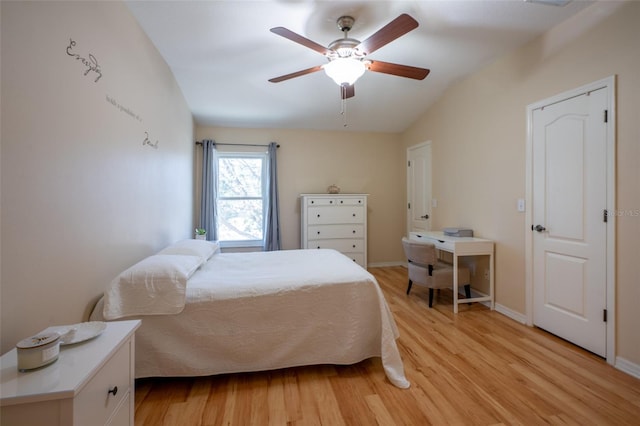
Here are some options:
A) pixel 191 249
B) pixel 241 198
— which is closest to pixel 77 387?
pixel 191 249

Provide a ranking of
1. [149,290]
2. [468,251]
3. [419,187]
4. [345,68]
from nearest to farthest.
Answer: [149,290]
[345,68]
[468,251]
[419,187]

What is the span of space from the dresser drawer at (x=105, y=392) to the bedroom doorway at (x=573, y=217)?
9.97 feet

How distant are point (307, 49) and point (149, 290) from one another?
2.49 metres

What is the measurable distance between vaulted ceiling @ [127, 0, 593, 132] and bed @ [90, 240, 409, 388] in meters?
1.93

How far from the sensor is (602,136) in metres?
2.06

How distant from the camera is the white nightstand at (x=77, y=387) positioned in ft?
2.50

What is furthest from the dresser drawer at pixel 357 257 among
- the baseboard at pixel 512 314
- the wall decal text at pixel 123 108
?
the wall decal text at pixel 123 108

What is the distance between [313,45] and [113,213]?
5.70ft

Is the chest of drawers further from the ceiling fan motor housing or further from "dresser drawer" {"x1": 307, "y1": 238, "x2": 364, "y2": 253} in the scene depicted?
the ceiling fan motor housing

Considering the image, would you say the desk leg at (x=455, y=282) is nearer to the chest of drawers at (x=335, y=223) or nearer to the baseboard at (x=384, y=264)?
the chest of drawers at (x=335, y=223)

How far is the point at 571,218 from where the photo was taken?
229 cm

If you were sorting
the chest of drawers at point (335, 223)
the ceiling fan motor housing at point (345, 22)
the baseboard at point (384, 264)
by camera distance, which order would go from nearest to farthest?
the ceiling fan motor housing at point (345, 22)
the chest of drawers at point (335, 223)
the baseboard at point (384, 264)

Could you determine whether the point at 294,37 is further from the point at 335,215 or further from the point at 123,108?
the point at 335,215

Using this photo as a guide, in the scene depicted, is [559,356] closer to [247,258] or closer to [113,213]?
[247,258]
